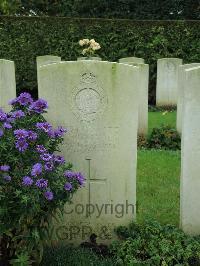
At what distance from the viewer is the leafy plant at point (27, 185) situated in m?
3.44

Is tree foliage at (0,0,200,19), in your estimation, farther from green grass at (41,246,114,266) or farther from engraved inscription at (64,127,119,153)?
green grass at (41,246,114,266)

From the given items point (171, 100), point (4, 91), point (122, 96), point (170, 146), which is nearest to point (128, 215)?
point (122, 96)

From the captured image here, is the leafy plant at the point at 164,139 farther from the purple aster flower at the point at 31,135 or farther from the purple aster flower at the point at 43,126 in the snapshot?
the purple aster flower at the point at 31,135

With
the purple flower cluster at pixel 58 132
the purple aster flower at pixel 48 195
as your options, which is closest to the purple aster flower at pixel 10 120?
the purple flower cluster at pixel 58 132

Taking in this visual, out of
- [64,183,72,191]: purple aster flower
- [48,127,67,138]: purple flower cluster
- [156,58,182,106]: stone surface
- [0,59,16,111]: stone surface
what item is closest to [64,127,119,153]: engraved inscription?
[48,127,67,138]: purple flower cluster

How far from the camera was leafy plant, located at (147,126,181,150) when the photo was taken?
866cm

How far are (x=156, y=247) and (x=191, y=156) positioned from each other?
900mm

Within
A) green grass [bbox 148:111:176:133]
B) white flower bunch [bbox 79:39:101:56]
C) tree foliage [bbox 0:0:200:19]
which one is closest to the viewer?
green grass [bbox 148:111:176:133]

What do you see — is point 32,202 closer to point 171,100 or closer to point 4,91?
point 4,91

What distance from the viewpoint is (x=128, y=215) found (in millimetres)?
4629

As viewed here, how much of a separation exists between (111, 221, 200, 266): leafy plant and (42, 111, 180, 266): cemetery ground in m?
0.19

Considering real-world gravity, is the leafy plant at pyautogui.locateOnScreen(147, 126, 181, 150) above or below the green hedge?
below

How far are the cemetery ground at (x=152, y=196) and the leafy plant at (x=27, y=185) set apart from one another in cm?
45

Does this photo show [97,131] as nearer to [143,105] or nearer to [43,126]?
[43,126]
